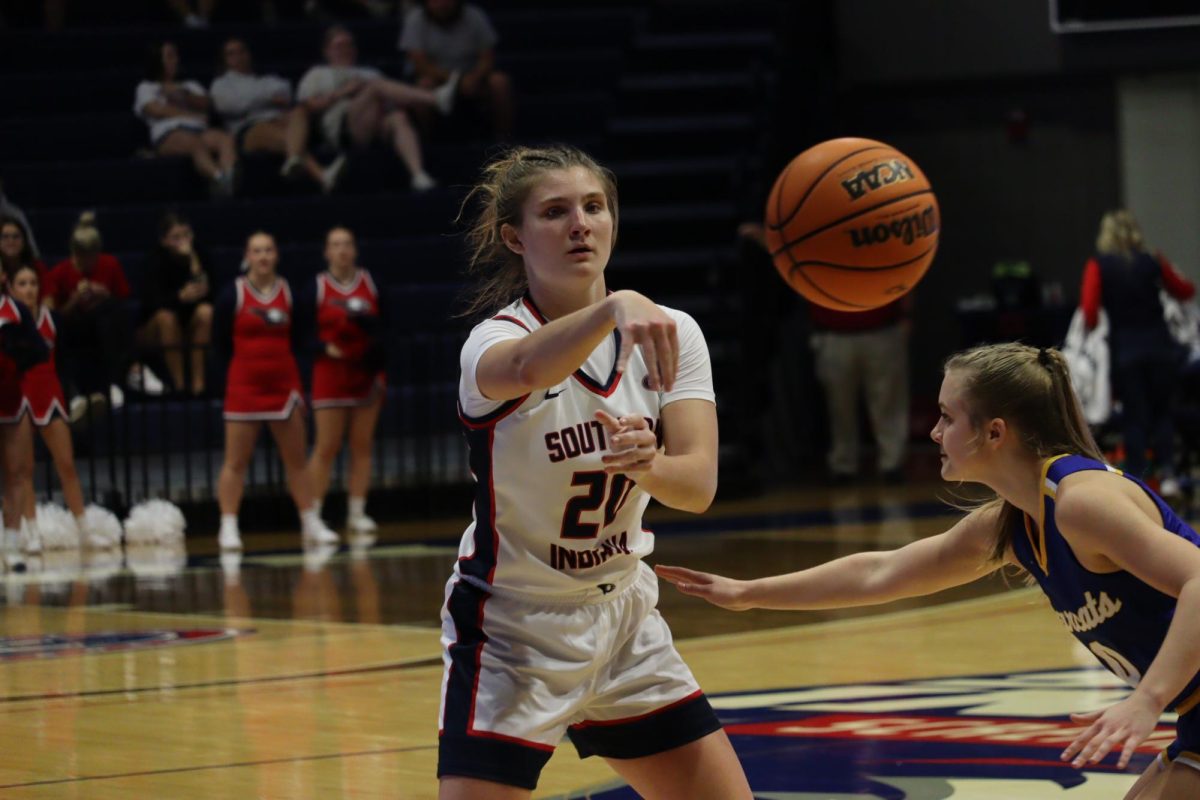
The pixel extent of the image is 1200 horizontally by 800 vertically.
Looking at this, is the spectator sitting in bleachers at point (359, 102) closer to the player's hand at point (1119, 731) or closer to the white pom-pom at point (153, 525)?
the white pom-pom at point (153, 525)

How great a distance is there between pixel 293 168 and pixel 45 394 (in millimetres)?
3781

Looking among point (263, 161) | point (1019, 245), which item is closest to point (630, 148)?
point (263, 161)

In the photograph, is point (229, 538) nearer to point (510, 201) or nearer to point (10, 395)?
point (10, 395)

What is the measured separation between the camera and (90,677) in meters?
6.36

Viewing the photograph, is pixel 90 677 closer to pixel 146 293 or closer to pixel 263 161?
pixel 146 293

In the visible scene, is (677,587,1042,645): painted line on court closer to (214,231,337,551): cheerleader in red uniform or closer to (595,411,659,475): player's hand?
(595,411,659,475): player's hand

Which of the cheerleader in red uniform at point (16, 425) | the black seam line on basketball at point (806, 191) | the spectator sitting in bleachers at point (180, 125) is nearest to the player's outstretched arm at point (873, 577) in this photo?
the black seam line on basketball at point (806, 191)

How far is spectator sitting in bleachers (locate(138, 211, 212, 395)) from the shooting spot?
11547 mm

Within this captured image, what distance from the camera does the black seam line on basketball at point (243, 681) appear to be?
5996mm

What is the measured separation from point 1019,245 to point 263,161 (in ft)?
21.8

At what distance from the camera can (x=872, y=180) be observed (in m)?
5.11

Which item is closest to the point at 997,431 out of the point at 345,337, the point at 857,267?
the point at 857,267

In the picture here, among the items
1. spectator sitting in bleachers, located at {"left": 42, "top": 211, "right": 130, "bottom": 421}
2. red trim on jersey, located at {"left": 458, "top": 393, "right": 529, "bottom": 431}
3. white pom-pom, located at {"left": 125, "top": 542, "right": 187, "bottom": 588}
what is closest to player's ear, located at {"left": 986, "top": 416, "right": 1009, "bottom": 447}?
red trim on jersey, located at {"left": 458, "top": 393, "right": 529, "bottom": 431}

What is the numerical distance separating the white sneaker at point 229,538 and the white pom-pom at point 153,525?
0.40 metres
